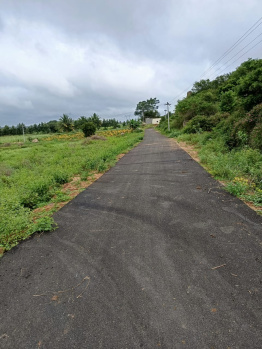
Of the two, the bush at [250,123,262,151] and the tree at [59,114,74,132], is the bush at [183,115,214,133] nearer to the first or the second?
the bush at [250,123,262,151]

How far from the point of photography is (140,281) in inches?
99.3

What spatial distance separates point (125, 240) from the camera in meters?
3.46

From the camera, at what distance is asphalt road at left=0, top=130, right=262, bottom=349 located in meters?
1.91

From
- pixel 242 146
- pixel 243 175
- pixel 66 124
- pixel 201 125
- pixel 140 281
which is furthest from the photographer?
pixel 66 124

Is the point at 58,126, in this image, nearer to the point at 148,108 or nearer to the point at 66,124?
the point at 66,124

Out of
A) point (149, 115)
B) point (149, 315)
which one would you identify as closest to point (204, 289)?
point (149, 315)

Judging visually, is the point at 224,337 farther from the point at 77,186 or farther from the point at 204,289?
the point at 77,186

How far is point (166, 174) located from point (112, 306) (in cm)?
598

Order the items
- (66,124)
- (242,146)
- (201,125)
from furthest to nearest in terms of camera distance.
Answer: (66,124) < (201,125) < (242,146)

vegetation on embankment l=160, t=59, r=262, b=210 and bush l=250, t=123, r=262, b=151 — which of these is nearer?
vegetation on embankment l=160, t=59, r=262, b=210

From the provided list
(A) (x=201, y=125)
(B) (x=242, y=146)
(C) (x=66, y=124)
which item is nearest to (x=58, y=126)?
(C) (x=66, y=124)

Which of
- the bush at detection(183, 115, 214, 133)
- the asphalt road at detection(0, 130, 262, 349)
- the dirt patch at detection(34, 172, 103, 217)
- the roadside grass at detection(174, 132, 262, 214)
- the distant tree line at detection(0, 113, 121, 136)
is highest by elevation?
the distant tree line at detection(0, 113, 121, 136)

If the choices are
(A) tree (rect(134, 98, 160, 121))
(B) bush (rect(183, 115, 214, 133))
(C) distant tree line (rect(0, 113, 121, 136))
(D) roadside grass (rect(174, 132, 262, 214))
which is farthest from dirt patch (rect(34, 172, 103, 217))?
(A) tree (rect(134, 98, 160, 121))

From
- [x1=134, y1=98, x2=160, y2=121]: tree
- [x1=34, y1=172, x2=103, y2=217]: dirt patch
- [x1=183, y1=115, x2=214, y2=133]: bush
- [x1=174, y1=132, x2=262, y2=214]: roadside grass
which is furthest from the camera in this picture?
[x1=134, y1=98, x2=160, y2=121]: tree
